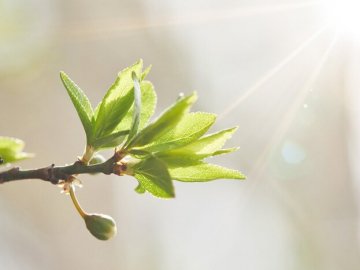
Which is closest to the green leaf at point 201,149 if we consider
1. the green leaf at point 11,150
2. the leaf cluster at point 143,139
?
the leaf cluster at point 143,139

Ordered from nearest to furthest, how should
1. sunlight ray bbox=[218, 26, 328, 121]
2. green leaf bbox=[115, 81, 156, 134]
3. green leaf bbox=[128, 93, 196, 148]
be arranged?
green leaf bbox=[128, 93, 196, 148]
green leaf bbox=[115, 81, 156, 134]
sunlight ray bbox=[218, 26, 328, 121]

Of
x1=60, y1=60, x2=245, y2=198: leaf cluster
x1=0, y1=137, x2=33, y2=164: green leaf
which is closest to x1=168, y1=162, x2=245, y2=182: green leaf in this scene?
x1=60, y1=60, x2=245, y2=198: leaf cluster

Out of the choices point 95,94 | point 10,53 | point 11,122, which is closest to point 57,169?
point 10,53

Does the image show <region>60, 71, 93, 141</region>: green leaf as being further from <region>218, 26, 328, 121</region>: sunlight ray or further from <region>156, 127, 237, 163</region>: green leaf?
<region>218, 26, 328, 121</region>: sunlight ray

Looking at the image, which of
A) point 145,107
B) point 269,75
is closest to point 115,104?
point 145,107

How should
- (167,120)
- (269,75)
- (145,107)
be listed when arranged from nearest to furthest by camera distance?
(167,120)
(145,107)
(269,75)

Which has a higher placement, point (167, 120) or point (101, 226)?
point (167, 120)

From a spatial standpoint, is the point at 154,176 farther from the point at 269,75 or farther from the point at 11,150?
the point at 269,75
